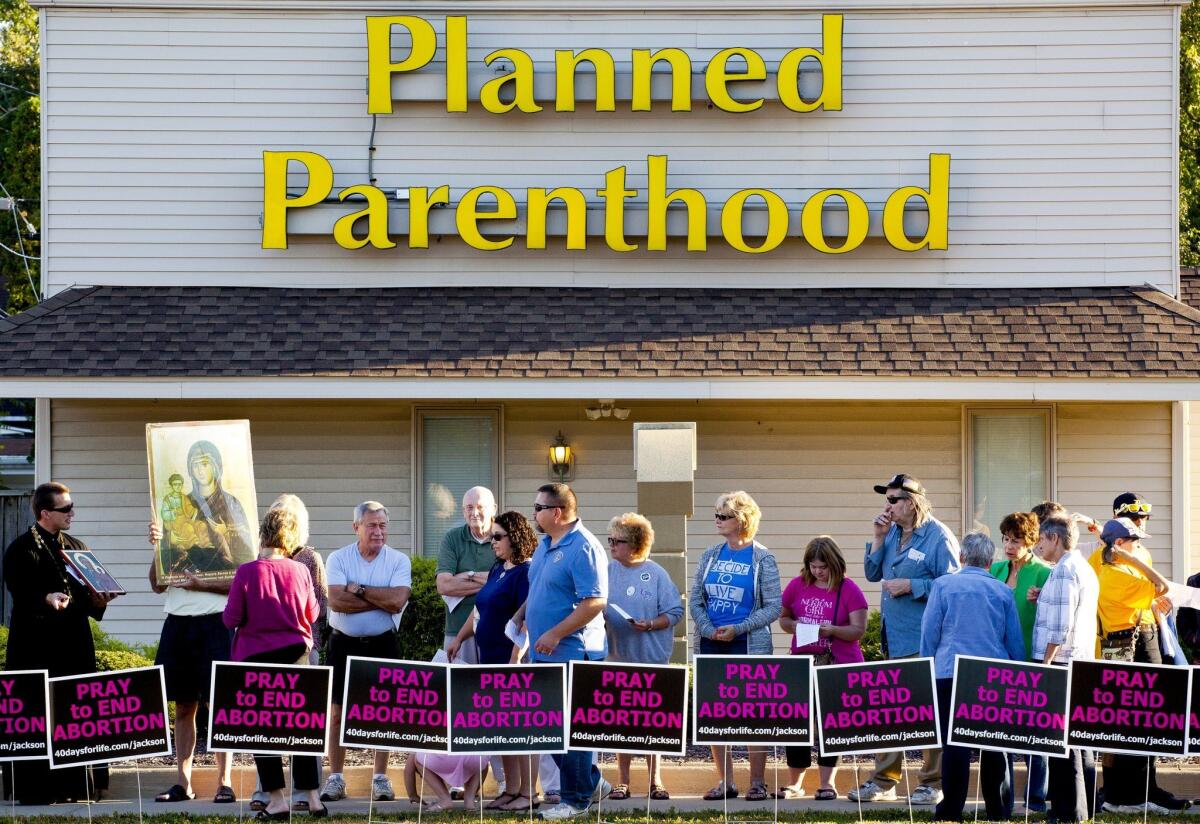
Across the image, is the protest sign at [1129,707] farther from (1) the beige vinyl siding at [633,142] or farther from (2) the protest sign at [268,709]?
(1) the beige vinyl siding at [633,142]

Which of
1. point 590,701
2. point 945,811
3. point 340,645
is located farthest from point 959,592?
point 340,645

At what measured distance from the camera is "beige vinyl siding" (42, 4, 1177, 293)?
14.8 metres

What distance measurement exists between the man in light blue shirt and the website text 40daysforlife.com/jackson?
6.46 metres

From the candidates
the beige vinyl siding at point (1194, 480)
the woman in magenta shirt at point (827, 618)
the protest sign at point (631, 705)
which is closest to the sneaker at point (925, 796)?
the woman in magenta shirt at point (827, 618)

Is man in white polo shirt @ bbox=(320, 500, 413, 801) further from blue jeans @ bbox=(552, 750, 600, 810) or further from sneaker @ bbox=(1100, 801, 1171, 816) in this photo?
sneaker @ bbox=(1100, 801, 1171, 816)

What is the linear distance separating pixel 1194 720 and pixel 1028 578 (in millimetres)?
A: 1247

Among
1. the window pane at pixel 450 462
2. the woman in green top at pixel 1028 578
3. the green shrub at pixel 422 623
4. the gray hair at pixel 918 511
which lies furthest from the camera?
the window pane at pixel 450 462

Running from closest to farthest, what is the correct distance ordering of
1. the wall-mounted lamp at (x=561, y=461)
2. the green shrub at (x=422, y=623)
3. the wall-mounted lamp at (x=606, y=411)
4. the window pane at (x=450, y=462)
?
the green shrub at (x=422, y=623), the wall-mounted lamp at (x=606, y=411), the wall-mounted lamp at (x=561, y=461), the window pane at (x=450, y=462)

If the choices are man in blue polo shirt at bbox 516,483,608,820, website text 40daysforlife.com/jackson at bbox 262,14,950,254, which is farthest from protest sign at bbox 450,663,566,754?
website text 40daysforlife.com/jackson at bbox 262,14,950,254

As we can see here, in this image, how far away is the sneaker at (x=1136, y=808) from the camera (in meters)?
8.98

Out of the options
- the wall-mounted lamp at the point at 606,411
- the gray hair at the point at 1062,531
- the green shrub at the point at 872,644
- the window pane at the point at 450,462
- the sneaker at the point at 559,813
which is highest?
the wall-mounted lamp at the point at 606,411

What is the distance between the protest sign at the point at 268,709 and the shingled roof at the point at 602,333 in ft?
17.9

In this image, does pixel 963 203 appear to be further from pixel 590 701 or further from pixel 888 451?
pixel 590 701

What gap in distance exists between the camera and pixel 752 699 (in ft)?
28.2
